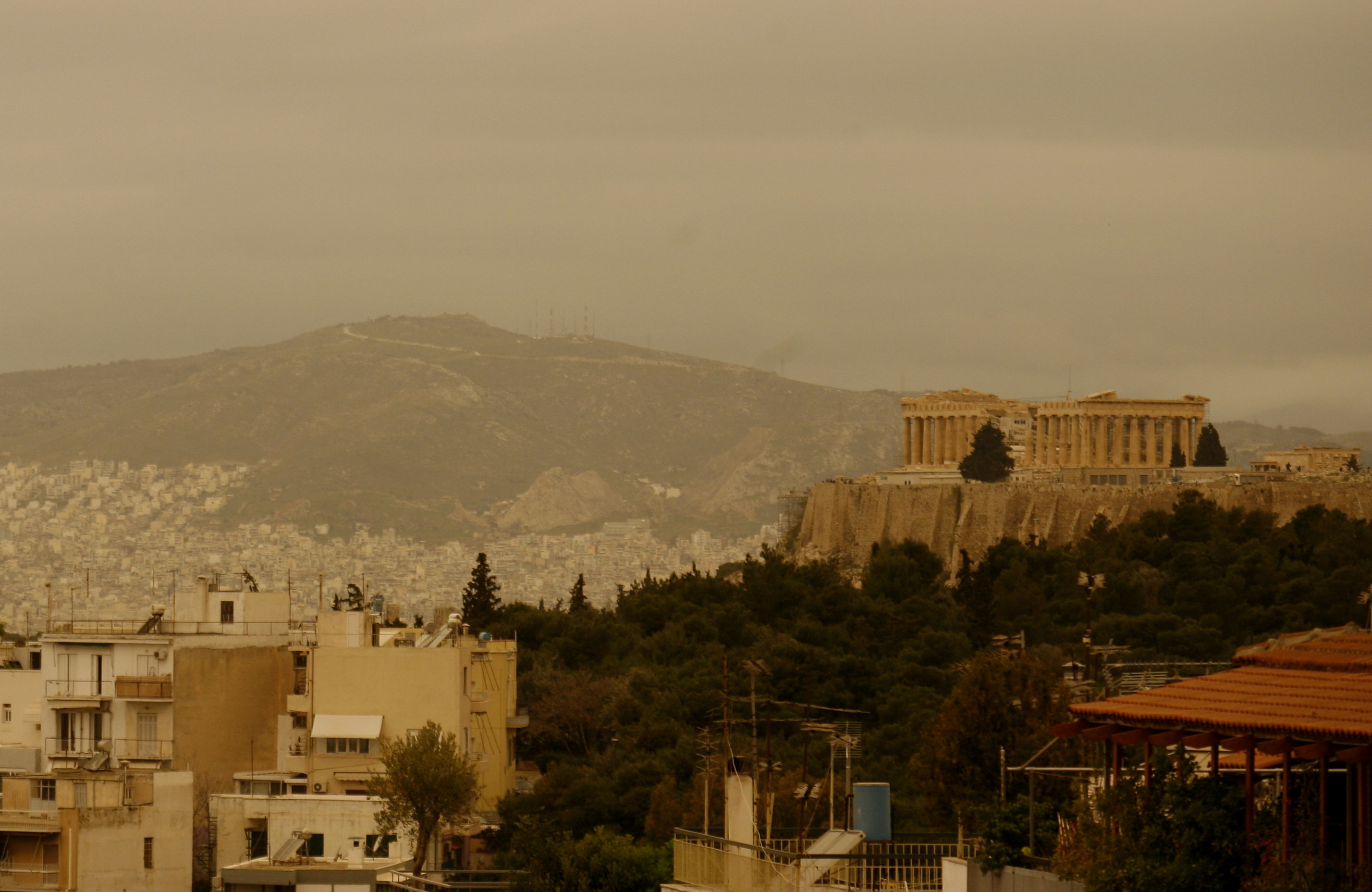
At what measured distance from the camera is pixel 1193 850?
13.8 meters

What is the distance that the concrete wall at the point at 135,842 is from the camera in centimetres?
3681

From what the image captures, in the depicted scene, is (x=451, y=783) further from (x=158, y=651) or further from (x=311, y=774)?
(x=158, y=651)

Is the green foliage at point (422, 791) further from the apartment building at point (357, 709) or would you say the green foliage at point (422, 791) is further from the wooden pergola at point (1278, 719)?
the wooden pergola at point (1278, 719)

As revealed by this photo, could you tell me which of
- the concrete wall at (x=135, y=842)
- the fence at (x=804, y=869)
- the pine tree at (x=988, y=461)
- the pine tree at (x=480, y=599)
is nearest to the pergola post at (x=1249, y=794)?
the fence at (x=804, y=869)

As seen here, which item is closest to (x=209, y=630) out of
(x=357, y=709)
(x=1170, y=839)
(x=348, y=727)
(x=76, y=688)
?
(x=76, y=688)

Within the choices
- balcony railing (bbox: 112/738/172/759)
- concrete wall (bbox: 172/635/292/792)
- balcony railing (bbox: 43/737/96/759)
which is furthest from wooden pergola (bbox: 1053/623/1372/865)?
balcony railing (bbox: 43/737/96/759)

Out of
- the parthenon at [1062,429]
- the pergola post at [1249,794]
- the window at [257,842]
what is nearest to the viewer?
the pergola post at [1249,794]

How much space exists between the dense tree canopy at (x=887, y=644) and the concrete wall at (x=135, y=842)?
597 cm

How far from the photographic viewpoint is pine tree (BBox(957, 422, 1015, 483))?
4759 inches

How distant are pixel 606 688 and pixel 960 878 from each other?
37.9 metres

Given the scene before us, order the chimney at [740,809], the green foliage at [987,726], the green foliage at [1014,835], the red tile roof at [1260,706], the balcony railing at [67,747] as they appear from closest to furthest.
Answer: the red tile roof at [1260,706]
the green foliage at [1014,835]
the chimney at [740,809]
the green foliage at [987,726]
the balcony railing at [67,747]

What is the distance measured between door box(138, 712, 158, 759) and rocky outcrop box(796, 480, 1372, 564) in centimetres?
5870

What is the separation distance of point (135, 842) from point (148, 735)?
743cm

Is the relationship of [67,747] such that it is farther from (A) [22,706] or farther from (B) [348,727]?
(B) [348,727]
